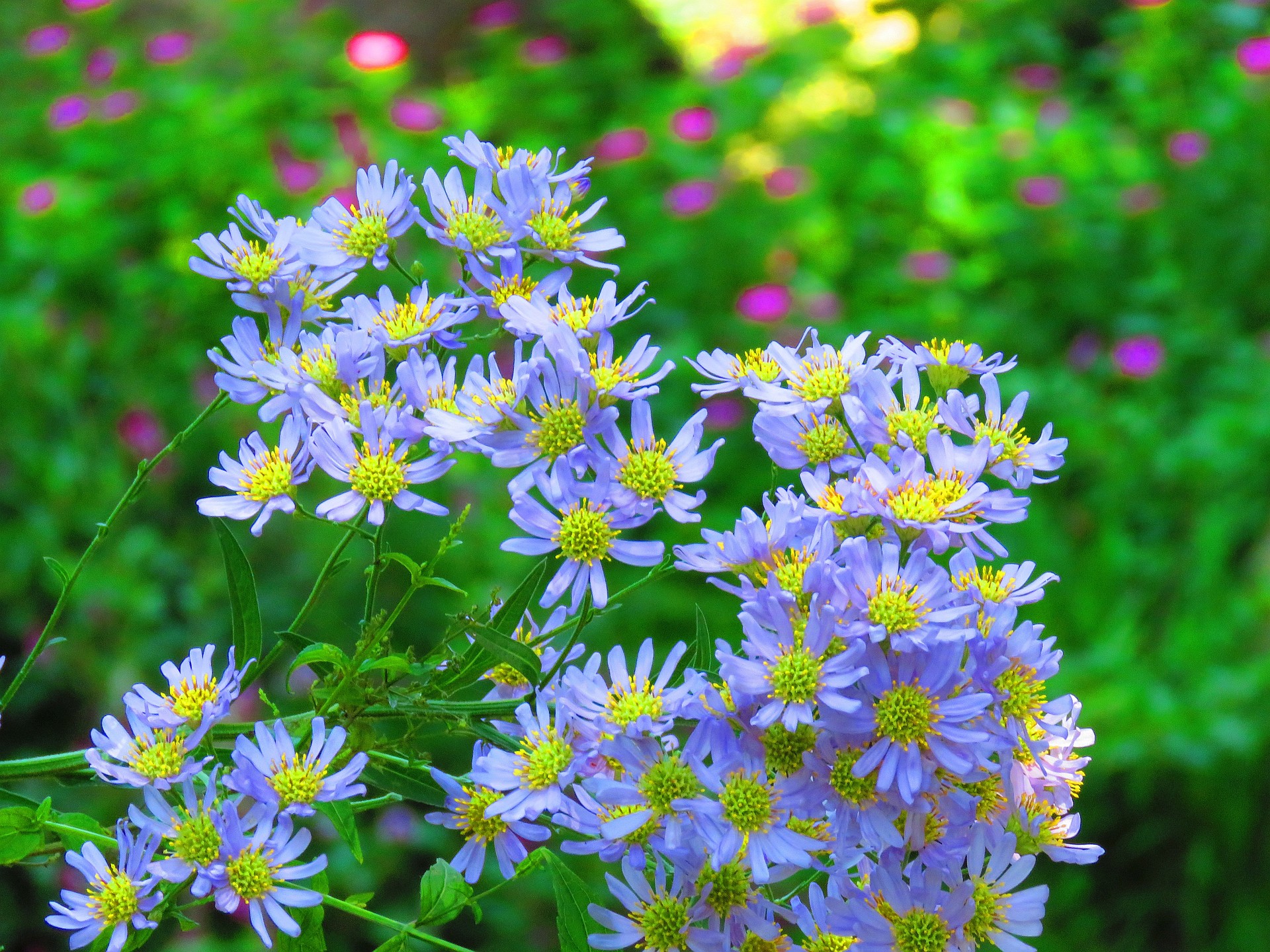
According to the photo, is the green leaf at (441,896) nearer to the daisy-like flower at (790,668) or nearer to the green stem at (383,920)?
the green stem at (383,920)

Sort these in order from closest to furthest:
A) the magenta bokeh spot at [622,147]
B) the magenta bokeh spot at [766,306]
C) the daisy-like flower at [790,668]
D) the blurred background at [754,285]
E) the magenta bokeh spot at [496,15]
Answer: the daisy-like flower at [790,668] → the blurred background at [754,285] → the magenta bokeh spot at [766,306] → the magenta bokeh spot at [622,147] → the magenta bokeh spot at [496,15]

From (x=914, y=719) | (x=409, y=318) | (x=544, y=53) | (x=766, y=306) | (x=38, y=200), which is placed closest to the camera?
(x=914, y=719)

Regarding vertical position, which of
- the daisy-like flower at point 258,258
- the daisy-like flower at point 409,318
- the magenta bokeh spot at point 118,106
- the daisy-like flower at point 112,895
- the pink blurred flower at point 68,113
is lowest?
the daisy-like flower at point 112,895

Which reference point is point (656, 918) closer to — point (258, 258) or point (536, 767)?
point (536, 767)

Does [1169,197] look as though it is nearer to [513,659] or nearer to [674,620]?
[674,620]

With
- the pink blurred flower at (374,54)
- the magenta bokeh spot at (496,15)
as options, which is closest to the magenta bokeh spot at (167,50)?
the pink blurred flower at (374,54)

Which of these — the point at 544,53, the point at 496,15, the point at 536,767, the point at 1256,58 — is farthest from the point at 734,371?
the point at 496,15

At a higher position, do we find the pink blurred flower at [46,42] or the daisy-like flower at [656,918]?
the pink blurred flower at [46,42]

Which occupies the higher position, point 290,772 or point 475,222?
point 475,222
